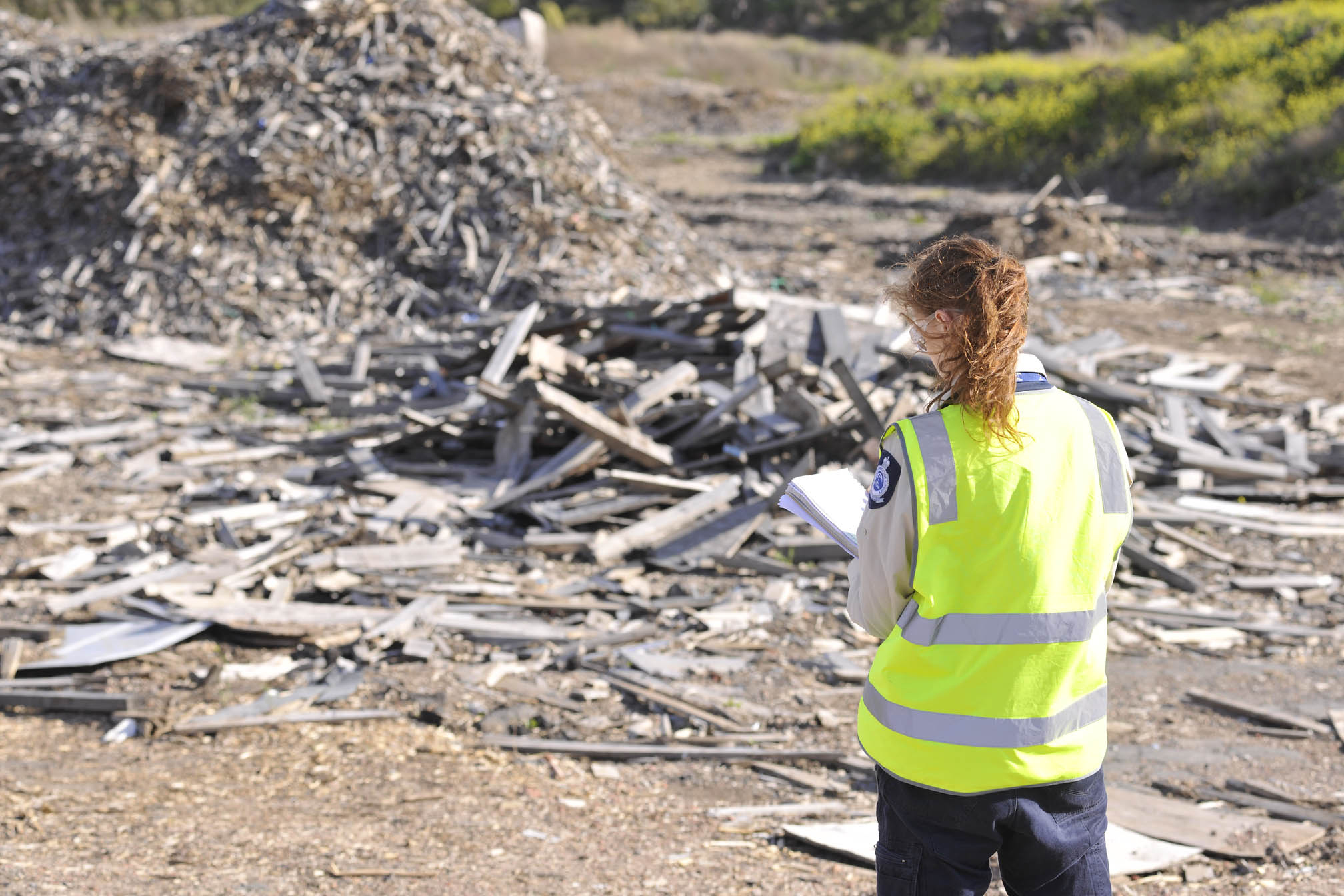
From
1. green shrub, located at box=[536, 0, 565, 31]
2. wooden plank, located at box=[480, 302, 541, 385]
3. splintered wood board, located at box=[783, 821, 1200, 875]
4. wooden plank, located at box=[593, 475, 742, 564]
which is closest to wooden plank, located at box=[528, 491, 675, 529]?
wooden plank, located at box=[593, 475, 742, 564]

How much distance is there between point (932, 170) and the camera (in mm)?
28812

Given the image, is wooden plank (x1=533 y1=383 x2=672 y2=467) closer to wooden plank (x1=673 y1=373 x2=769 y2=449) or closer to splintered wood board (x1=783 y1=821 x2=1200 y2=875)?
wooden plank (x1=673 y1=373 x2=769 y2=449)

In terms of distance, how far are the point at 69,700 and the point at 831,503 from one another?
4283mm

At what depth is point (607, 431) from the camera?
7121 millimetres

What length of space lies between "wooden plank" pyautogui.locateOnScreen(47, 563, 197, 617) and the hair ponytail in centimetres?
540

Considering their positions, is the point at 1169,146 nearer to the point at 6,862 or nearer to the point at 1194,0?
the point at 6,862

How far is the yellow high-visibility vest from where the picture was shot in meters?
1.87

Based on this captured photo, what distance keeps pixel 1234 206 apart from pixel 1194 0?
3364 centimetres

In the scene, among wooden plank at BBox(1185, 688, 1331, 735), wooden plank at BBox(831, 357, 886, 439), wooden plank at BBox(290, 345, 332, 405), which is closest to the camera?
wooden plank at BBox(1185, 688, 1331, 735)

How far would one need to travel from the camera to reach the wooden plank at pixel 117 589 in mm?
5801

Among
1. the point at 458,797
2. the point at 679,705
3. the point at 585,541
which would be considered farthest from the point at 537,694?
the point at 585,541

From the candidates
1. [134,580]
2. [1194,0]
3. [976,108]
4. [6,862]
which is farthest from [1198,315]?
[1194,0]

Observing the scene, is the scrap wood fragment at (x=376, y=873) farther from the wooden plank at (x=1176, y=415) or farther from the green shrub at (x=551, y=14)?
the green shrub at (x=551, y=14)

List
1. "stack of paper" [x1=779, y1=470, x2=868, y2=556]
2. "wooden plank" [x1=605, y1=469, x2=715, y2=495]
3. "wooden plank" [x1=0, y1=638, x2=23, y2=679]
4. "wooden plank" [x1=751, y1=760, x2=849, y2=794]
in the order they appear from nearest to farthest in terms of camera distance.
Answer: "stack of paper" [x1=779, y1=470, x2=868, y2=556] < "wooden plank" [x1=751, y1=760, x2=849, y2=794] < "wooden plank" [x1=0, y1=638, x2=23, y2=679] < "wooden plank" [x1=605, y1=469, x2=715, y2=495]
